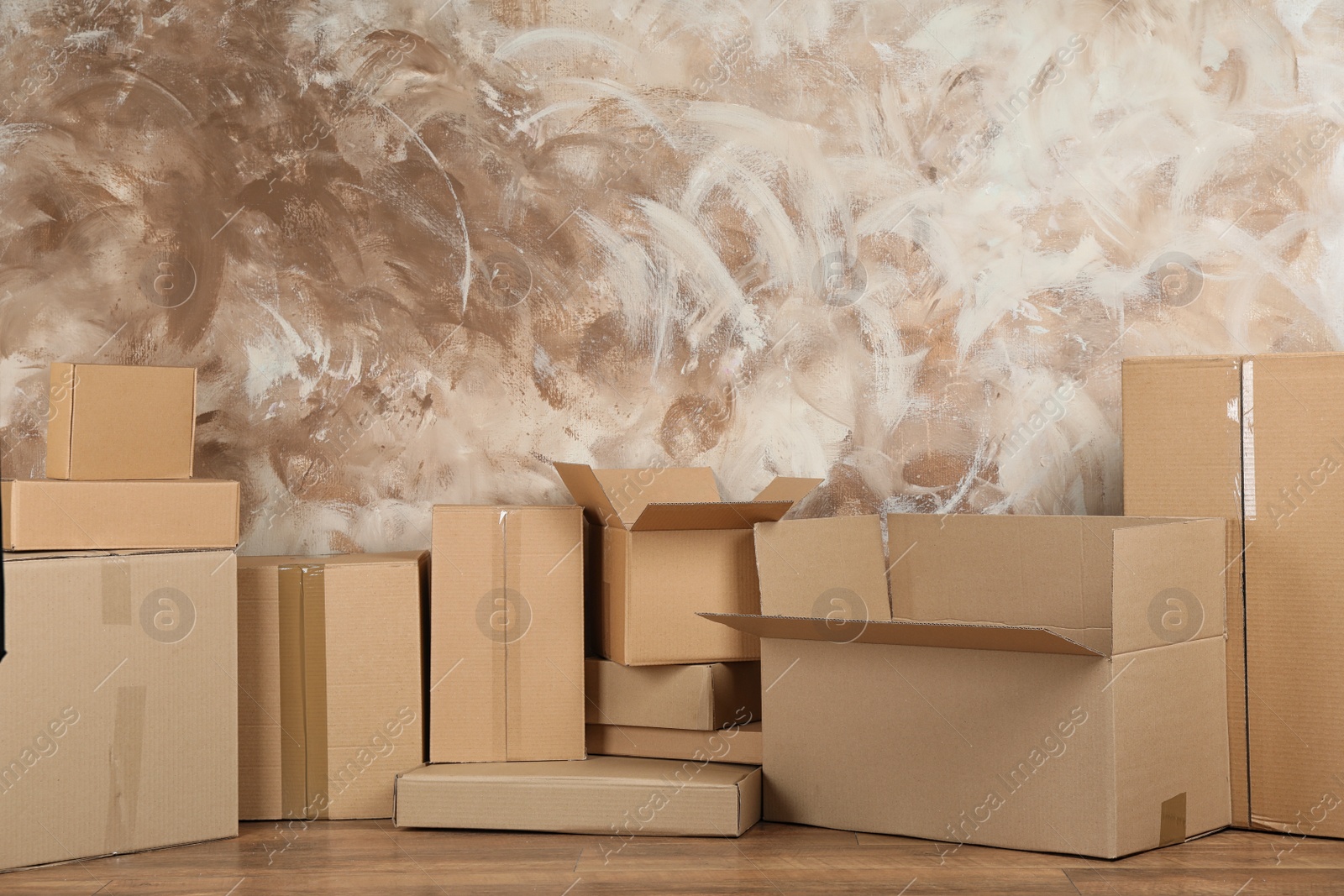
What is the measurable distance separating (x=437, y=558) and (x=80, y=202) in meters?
1.28

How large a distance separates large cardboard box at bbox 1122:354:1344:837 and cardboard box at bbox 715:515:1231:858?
7 centimetres

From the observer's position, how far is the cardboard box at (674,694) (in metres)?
2.09

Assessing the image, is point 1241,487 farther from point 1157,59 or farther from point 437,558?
point 437,558

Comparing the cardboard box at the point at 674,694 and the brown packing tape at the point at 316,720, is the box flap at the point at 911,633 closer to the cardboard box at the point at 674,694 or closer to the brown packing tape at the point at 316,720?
the cardboard box at the point at 674,694

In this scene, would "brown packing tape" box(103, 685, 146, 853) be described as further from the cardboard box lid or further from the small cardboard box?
the cardboard box lid

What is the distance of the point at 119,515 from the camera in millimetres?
1916

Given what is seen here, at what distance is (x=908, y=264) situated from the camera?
249cm

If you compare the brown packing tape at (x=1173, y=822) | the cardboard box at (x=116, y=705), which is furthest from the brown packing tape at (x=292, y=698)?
the brown packing tape at (x=1173, y=822)

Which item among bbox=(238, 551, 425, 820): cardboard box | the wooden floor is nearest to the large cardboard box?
the wooden floor

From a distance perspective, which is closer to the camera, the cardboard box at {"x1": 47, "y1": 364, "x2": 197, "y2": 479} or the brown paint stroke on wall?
the cardboard box at {"x1": 47, "y1": 364, "x2": 197, "y2": 479}

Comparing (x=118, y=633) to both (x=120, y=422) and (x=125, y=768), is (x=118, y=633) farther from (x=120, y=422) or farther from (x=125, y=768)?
(x=120, y=422)

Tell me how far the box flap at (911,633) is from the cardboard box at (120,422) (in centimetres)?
112

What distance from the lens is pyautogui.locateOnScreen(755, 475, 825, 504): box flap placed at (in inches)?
89.0

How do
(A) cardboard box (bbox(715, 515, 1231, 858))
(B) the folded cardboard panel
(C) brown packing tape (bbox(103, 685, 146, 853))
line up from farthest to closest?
(B) the folded cardboard panel, (C) brown packing tape (bbox(103, 685, 146, 853)), (A) cardboard box (bbox(715, 515, 1231, 858))
